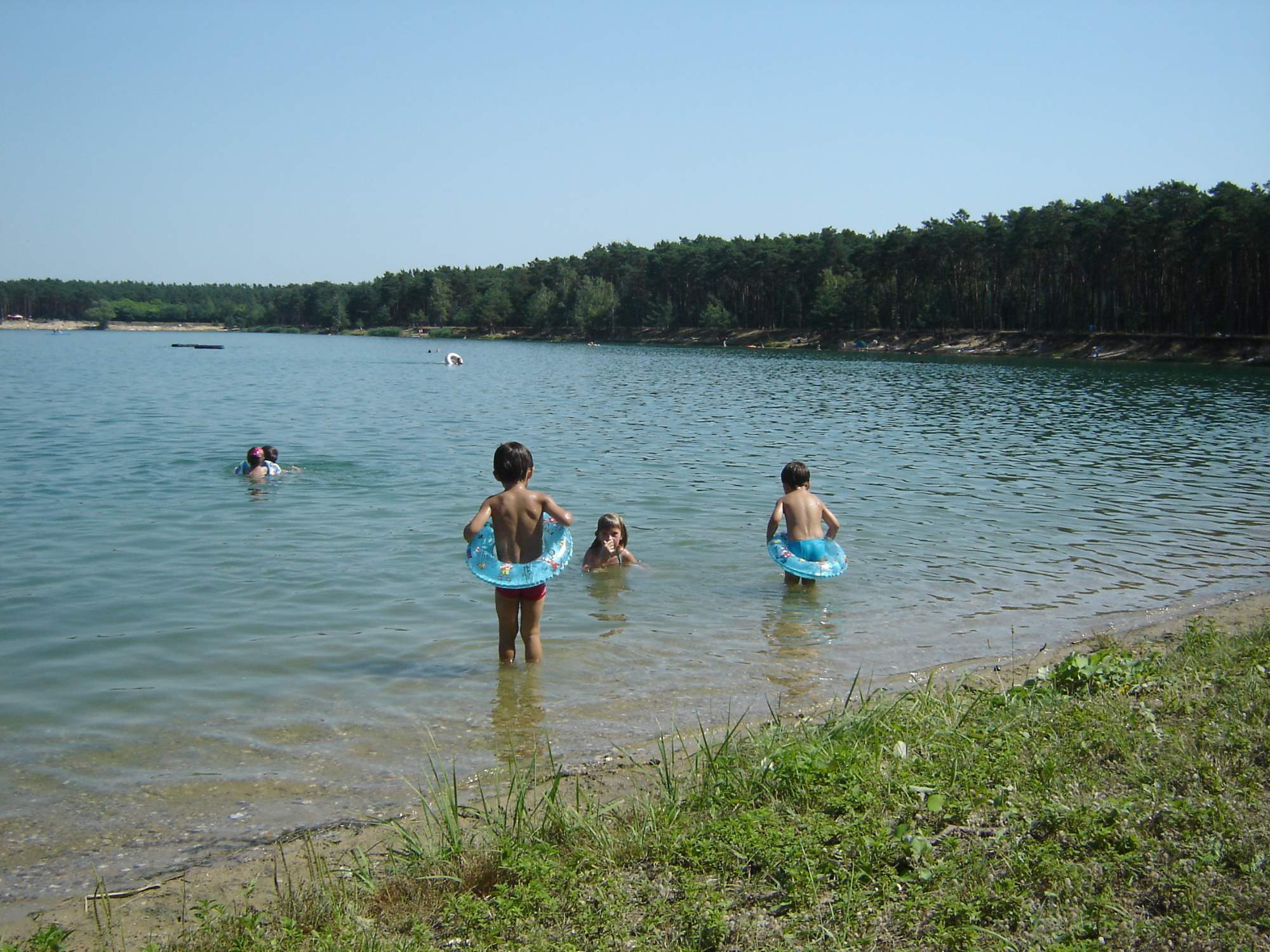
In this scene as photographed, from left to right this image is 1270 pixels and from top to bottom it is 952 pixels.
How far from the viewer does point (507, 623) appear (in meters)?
7.95

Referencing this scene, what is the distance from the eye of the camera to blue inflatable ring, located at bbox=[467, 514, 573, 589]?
7.55m

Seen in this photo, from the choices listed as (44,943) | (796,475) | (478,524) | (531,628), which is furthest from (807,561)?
(44,943)

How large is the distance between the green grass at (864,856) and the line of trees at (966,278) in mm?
74969

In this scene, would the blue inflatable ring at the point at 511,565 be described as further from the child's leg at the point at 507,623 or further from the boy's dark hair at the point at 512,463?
the boy's dark hair at the point at 512,463

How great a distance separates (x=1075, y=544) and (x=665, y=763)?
1027cm

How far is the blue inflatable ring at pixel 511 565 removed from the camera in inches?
297

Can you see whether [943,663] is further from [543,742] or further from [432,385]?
[432,385]

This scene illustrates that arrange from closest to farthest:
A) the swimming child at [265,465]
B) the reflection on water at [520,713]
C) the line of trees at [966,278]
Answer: the reflection on water at [520,713] → the swimming child at [265,465] → the line of trees at [966,278]

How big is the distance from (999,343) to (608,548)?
3188 inches

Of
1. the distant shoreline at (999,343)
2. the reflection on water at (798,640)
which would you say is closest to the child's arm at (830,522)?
the reflection on water at (798,640)

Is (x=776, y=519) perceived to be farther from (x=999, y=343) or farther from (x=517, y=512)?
(x=999, y=343)

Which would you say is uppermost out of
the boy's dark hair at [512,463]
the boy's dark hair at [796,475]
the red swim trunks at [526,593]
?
the boy's dark hair at [512,463]

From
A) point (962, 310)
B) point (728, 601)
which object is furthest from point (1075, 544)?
point (962, 310)

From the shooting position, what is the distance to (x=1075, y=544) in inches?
530
